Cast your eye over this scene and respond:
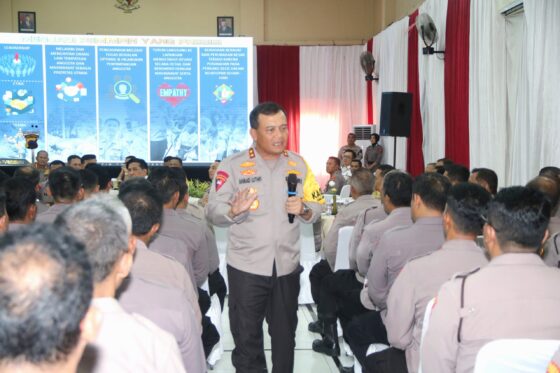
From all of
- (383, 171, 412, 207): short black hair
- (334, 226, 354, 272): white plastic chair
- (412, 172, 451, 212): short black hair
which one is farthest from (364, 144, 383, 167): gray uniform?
(412, 172, 451, 212): short black hair

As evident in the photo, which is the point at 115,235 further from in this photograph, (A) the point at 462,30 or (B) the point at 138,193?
(A) the point at 462,30

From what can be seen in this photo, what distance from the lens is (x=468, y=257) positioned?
2338 millimetres

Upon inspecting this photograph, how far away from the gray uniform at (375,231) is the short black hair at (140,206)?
144cm

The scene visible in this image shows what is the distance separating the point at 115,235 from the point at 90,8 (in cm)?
1285

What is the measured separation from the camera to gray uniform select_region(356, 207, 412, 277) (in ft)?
11.2

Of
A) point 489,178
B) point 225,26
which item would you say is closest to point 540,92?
point 489,178

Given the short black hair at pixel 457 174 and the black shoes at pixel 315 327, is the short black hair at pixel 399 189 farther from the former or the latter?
the black shoes at pixel 315 327

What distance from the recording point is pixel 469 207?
7.82 ft

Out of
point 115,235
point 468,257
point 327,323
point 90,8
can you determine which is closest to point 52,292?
point 115,235

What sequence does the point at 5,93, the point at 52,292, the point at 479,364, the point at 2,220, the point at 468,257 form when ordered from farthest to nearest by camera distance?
1. the point at 5,93
2. the point at 2,220
3. the point at 468,257
4. the point at 479,364
5. the point at 52,292

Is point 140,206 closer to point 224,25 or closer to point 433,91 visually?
point 433,91

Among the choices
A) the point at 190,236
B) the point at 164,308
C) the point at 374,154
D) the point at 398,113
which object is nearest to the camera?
the point at 164,308

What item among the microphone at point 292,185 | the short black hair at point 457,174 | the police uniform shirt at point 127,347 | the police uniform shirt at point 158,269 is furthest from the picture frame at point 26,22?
the police uniform shirt at point 127,347

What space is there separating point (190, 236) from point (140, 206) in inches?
39.1
